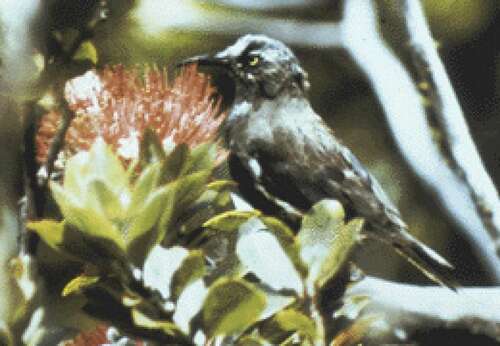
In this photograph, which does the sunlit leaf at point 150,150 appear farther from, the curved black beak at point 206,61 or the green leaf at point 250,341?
the curved black beak at point 206,61

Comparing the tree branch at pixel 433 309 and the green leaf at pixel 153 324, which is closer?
the green leaf at pixel 153 324

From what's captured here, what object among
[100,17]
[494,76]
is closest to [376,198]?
[494,76]

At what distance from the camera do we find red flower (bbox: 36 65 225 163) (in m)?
0.46

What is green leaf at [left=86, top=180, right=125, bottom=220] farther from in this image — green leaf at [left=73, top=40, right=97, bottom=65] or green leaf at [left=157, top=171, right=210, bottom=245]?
green leaf at [left=73, top=40, right=97, bottom=65]

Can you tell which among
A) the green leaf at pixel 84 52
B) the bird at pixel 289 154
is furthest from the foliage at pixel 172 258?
the bird at pixel 289 154

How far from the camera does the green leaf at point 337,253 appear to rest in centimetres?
36

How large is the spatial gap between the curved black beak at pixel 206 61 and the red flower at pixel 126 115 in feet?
0.36

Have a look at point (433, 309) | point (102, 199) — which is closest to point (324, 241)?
point (102, 199)

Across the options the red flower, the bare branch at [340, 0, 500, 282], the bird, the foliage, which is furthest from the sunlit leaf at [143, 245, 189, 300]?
the bare branch at [340, 0, 500, 282]

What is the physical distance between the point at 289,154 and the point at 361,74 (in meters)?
0.10

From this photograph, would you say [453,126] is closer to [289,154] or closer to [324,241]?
[289,154]

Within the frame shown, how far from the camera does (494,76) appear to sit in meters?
0.68

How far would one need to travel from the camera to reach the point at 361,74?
72cm

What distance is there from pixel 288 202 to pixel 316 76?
13cm
